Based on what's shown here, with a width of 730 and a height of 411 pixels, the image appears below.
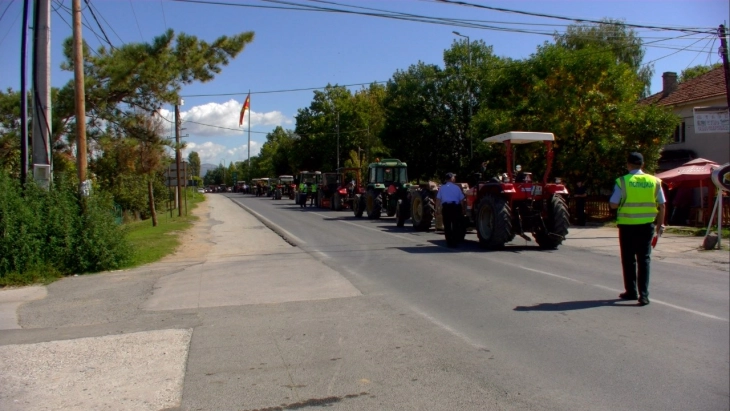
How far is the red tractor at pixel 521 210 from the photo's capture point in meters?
13.2

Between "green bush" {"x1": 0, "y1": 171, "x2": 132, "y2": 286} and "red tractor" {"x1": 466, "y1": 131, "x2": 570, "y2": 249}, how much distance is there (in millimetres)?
7771

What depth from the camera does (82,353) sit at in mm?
5984

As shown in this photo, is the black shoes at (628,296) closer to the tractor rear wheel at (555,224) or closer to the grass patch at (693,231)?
the tractor rear wheel at (555,224)

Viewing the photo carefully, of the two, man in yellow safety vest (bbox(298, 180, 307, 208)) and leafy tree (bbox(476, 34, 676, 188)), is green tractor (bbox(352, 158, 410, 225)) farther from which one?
man in yellow safety vest (bbox(298, 180, 307, 208))

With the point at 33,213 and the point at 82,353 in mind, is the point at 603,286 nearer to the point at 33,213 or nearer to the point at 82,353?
the point at 82,353

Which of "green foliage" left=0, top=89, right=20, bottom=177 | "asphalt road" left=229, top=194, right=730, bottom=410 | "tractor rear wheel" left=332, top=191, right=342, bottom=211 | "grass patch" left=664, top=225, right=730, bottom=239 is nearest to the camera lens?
"asphalt road" left=229, top=194, right=730, bottom=410

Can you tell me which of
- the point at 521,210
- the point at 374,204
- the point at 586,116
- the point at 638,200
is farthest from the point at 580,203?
the point at 638,200

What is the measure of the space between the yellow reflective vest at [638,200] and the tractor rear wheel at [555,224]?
231 inches

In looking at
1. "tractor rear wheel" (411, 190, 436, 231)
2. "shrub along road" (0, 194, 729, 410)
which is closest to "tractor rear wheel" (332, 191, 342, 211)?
"tractor rear wheel" (411, 190, 436, 231)

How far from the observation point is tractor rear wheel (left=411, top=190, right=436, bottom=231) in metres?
18.7

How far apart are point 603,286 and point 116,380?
6.56 meters

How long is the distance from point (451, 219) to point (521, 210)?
63.5 inches

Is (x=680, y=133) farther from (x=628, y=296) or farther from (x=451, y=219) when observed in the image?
(x=628, y=296)

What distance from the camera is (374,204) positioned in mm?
26312
